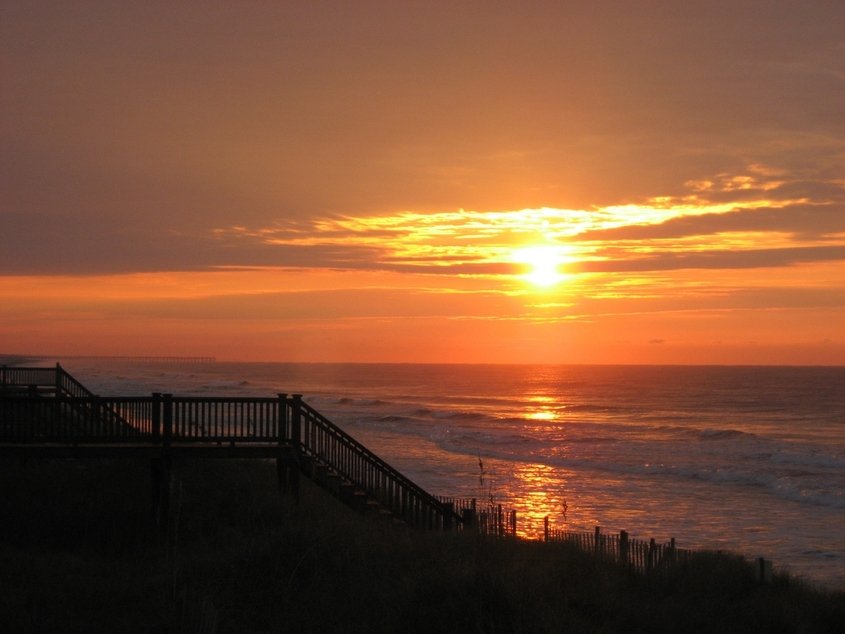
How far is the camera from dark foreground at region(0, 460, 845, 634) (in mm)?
11109

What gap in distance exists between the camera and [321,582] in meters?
12.5

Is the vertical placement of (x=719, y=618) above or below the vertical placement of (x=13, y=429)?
below

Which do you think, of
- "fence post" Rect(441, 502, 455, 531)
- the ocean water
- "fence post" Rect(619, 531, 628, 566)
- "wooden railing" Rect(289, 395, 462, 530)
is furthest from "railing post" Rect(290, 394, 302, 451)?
"fence post" Rect(619, 531, 628, 566)

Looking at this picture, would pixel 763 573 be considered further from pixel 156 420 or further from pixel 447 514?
pixel 156 420

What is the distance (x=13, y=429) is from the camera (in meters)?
17.8

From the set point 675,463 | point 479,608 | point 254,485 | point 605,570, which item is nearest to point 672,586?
point 605,570

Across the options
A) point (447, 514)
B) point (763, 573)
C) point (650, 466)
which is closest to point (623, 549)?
point (763, 573)

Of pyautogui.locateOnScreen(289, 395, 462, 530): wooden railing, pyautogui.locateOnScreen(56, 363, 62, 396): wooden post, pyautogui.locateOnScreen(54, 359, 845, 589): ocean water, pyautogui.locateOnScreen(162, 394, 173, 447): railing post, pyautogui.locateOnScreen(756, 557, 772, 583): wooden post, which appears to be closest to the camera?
pyautogui.locateOnScreen(756, 557, 772, 583): wooden post

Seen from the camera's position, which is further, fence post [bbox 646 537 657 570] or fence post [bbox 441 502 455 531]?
fence post [bbox 441 502 455 531]

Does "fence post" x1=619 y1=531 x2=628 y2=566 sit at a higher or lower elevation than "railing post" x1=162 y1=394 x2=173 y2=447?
lower

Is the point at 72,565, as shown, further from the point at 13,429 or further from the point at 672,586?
the point at 672,586

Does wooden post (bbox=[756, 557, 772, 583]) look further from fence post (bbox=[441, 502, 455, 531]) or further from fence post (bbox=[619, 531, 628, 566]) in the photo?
fence post (bbox=[441, 502, 455, 531])

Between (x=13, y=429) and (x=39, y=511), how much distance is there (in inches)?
67.4

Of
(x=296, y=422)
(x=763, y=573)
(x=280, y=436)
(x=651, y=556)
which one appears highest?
(x=296, y=422)
